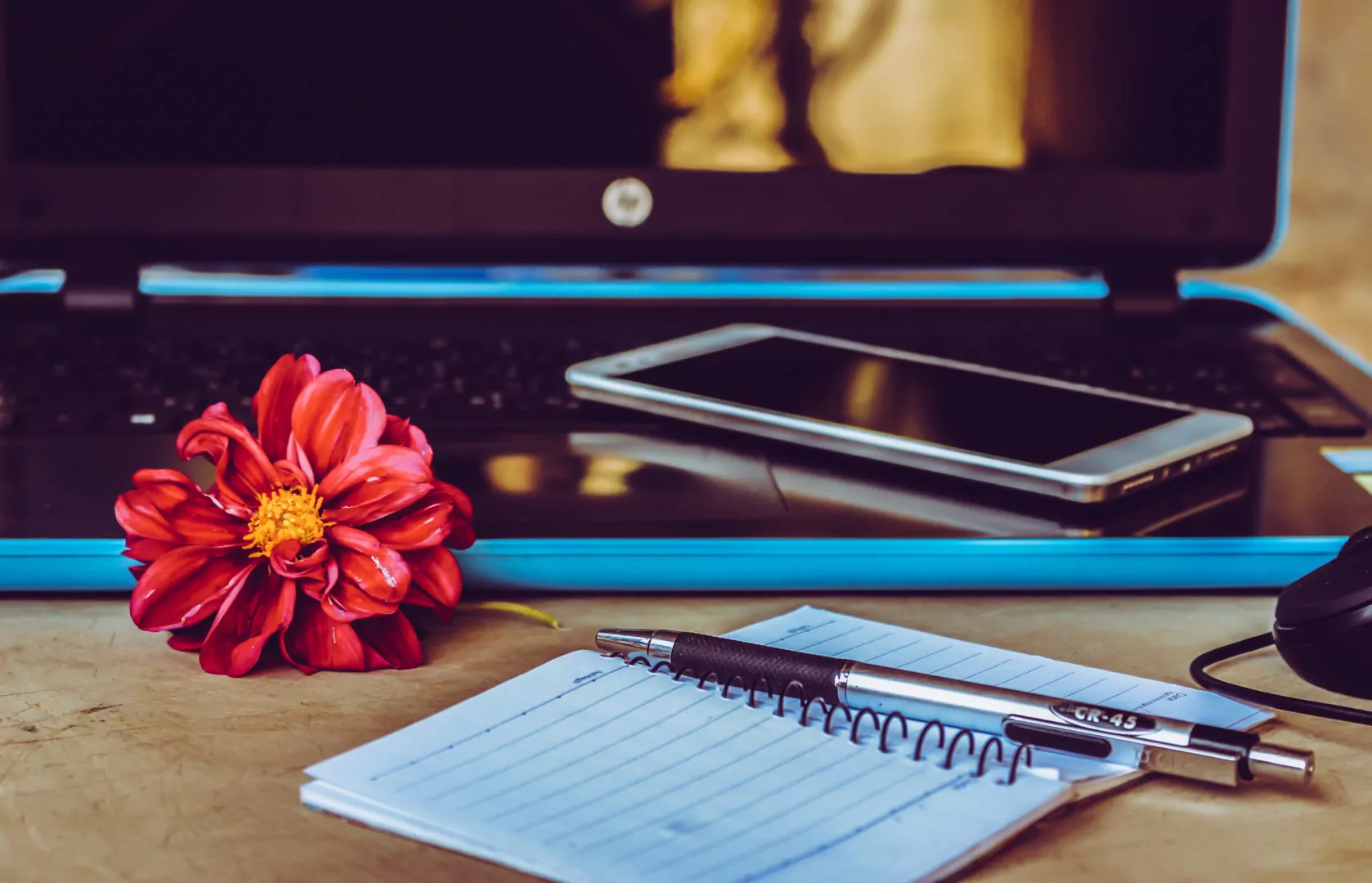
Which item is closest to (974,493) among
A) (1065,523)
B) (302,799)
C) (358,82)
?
(1065,523)

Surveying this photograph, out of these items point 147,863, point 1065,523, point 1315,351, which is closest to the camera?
point 147,863

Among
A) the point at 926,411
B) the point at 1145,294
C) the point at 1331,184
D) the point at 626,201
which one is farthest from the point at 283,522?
the point at 1331,184

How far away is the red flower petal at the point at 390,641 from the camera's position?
1.41 ft

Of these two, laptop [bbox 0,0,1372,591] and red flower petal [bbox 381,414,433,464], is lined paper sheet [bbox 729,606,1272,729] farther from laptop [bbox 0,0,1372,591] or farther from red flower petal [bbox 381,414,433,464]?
laptop [bbox 0,0,1372,591]

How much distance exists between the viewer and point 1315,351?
28.1 inches

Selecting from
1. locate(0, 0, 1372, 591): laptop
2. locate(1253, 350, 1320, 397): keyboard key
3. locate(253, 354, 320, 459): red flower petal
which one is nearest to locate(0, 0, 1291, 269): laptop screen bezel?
locate(0, 0, 1372, 591): laptop

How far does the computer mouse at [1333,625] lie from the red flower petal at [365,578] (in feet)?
0.86

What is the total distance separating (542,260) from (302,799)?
50 centimetres

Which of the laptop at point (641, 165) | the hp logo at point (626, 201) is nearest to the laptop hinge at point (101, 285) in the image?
the laptop at point (641, 165)

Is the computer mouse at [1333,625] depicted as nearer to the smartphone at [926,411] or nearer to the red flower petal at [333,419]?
the smartphone at [926,411]

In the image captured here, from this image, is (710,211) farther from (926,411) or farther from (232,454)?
(232,454)

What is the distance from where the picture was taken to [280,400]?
1.53 feet

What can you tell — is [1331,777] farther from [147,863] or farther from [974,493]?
[147,863]

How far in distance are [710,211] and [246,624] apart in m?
0.42
